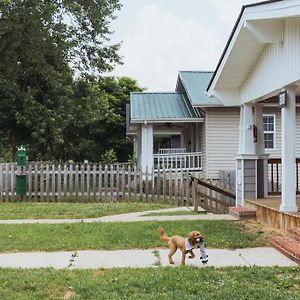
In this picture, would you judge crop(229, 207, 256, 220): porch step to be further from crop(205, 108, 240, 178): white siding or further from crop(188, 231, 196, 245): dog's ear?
crop(205, 108, 240, 178): white siding

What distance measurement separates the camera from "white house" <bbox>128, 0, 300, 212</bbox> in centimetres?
896

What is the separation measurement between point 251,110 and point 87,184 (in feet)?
22.4

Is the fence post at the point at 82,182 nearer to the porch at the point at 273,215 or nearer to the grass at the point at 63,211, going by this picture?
the grass at the point at 63,211

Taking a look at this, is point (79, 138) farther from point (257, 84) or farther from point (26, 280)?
point (26, 280)

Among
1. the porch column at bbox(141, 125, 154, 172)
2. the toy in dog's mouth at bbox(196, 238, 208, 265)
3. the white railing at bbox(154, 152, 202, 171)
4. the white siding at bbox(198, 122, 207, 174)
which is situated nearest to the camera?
the toy in dog's mouth at bbox(196, 238, 208, 265)

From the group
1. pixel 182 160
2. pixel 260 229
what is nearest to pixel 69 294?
pixel 260 229

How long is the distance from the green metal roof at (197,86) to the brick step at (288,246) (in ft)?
37.7

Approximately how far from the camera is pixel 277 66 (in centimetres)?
951

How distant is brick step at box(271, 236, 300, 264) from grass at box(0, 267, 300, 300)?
1.97 ft

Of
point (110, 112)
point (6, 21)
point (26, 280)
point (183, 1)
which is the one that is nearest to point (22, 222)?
point (26, 280)

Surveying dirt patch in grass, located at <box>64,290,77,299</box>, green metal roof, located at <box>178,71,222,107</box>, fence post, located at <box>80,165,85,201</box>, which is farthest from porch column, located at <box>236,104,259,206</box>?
dirt patch in grass, located at <box>64,290,77,299</box>

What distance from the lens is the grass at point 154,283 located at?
4969 millimetres

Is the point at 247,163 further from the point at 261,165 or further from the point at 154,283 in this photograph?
the point at 154,283

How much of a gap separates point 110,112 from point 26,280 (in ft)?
89.8
